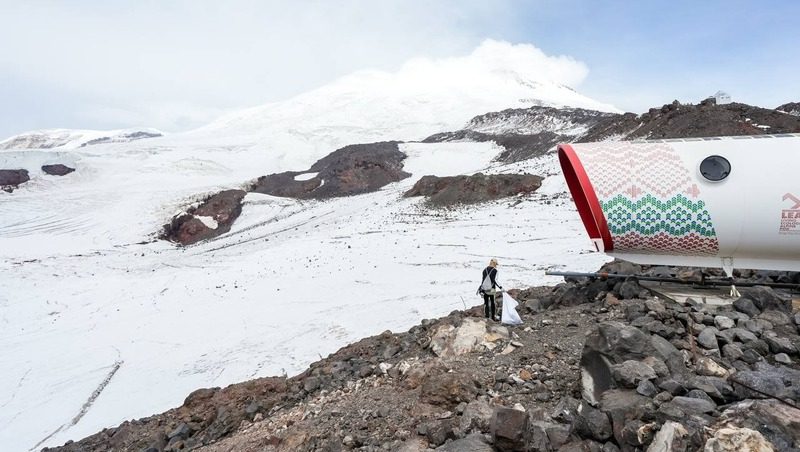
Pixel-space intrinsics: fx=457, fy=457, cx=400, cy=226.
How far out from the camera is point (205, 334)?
13.9 metres

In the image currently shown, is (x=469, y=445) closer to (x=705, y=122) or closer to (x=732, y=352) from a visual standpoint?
(x=732, y=352)

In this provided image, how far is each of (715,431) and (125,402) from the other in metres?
11.8

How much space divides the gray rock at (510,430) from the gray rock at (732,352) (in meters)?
2.70

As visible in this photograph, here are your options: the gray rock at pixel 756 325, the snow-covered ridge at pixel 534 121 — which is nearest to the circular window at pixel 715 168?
the gray rock at pixel 756 325

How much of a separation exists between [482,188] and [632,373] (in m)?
24.8

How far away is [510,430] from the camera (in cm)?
386

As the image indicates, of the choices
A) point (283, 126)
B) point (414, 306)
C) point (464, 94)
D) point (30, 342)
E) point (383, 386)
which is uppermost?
point (464, 94)

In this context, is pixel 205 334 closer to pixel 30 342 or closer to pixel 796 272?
pixel 30 342

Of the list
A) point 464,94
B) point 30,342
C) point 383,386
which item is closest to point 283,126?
point 464,94

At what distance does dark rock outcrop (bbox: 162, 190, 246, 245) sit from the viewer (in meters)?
32.4

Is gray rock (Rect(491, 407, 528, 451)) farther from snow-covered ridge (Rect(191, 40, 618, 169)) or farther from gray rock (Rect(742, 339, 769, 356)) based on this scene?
snow-covered ridge (Rect(191, 40, 618, 169))

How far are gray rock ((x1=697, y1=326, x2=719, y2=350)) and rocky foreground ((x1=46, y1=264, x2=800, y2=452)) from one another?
0.02 m

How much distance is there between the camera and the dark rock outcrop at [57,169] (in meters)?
43.0

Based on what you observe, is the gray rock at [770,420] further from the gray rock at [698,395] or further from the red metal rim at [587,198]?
the red metal rim at [587,198]
